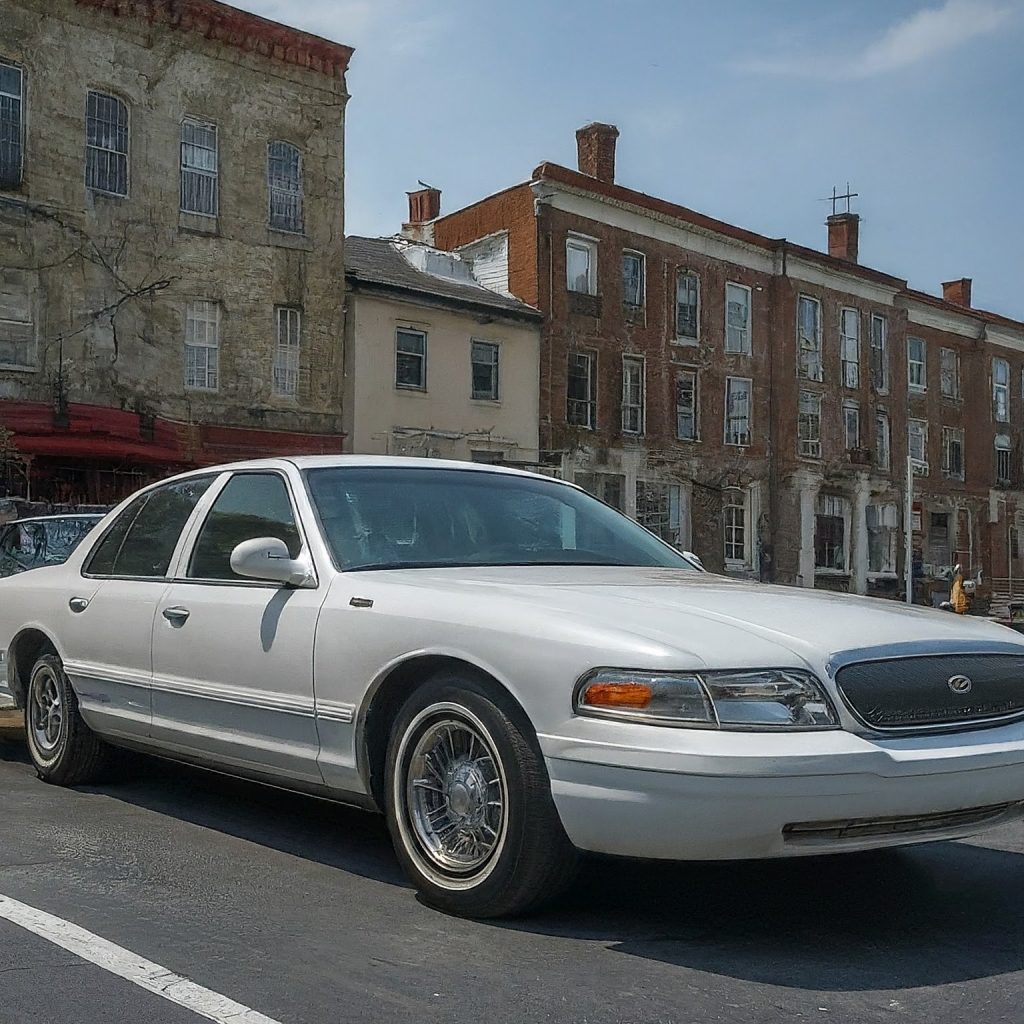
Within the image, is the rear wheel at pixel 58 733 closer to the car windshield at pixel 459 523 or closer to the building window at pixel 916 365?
the car windshield at pixel 459 523

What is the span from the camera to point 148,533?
6430 millimetres

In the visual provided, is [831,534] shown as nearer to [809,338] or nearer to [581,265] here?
[809,338]

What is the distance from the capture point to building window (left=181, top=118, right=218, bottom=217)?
25.0 metres

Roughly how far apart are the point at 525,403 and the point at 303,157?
290 inches

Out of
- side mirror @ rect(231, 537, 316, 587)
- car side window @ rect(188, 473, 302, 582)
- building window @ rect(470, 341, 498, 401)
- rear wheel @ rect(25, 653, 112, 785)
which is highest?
building window @ rect(470, 341, 498, 401)

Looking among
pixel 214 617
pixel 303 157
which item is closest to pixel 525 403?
pixel 303 157

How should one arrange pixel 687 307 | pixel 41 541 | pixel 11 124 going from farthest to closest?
pixel 687 307
pixel 11 124
pixel 41 541

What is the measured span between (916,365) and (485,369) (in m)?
19.9

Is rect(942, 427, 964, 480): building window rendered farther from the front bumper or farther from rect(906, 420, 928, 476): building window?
the front bumper

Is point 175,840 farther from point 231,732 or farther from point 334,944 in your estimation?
point 334,944

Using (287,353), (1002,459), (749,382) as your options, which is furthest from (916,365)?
(287,353)

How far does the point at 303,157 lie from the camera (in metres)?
26.8

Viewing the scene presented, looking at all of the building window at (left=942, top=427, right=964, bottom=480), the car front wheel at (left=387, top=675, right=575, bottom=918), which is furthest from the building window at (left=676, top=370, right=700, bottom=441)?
the car front wheel at (left=387, top=675, right=575, bottom=918)

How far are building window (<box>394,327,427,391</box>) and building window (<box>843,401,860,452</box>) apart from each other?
1683 centimetres
